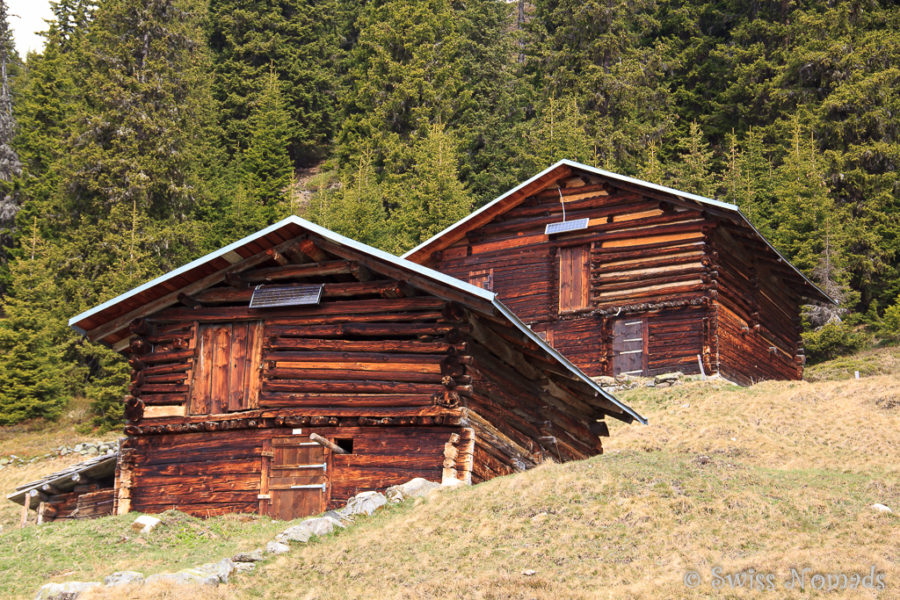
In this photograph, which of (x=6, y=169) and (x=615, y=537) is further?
(x=6, y=169)

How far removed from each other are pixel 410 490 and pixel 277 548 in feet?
10.1

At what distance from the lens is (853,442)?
22609mm

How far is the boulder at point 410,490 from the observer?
54.7ft

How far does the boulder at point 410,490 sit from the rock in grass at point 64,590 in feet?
17.4

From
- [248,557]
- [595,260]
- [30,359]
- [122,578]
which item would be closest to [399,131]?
[30,359]

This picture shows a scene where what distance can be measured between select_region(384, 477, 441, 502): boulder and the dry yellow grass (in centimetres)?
42

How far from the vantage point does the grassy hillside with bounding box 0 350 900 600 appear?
41.0 ft

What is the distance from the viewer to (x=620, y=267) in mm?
31641

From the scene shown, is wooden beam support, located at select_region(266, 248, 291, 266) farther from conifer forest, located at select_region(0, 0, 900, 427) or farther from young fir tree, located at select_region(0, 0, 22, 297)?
young fir tree, located at select_region(0, 0, 22, 297)

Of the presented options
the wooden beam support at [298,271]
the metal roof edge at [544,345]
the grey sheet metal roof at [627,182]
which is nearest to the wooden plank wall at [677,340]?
the grey sheet metal roof at [627,182]

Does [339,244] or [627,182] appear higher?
[627,182]

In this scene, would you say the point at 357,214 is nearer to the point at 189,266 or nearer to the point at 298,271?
the point at 298,271

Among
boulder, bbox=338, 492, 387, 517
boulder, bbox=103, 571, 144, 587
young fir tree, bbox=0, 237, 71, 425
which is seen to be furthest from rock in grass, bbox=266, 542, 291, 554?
young fir tree, bbox=0, 237, 71, 425

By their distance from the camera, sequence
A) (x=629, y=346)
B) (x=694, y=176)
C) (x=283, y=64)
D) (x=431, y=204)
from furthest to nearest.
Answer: (x=283, y=64) → (x=694, y=176) → (x=431, y=204) → (x=629, y=346)
